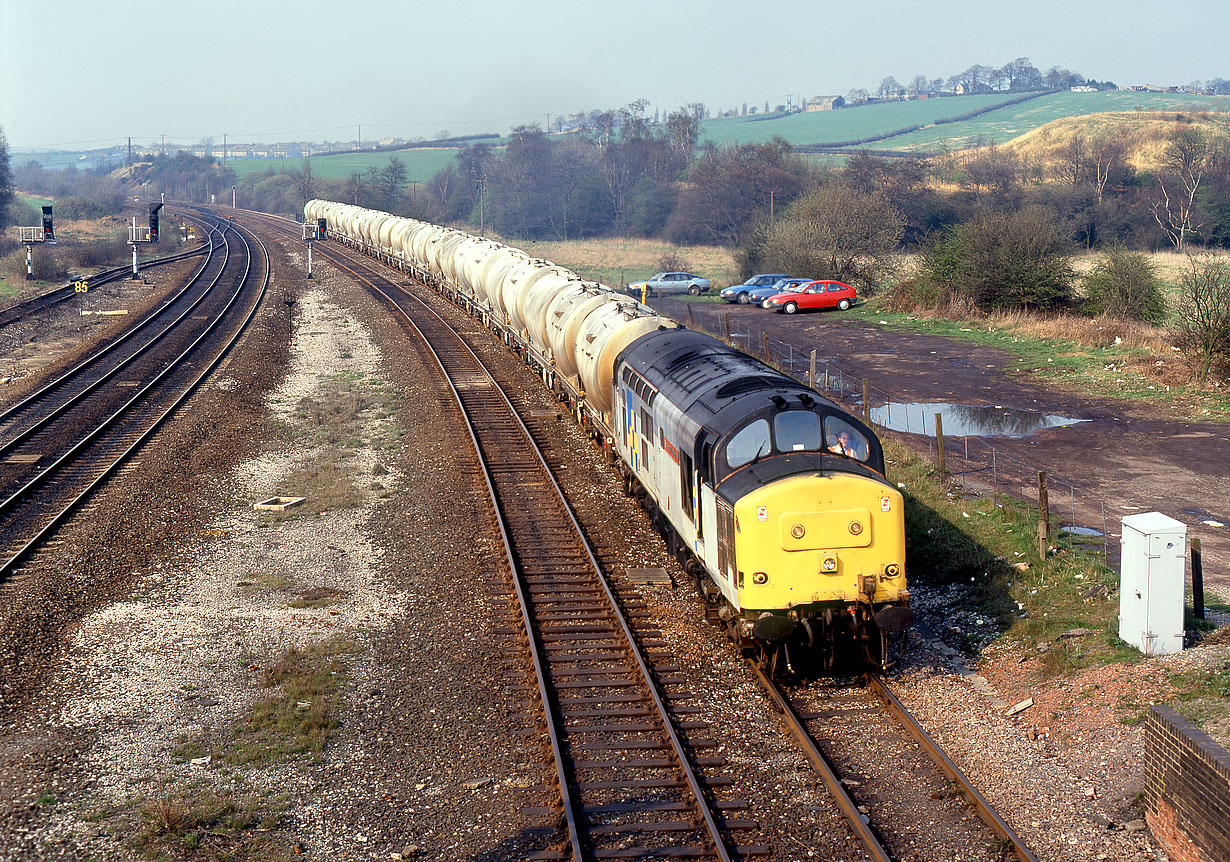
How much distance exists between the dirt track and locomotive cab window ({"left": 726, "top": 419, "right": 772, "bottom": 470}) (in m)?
6.72

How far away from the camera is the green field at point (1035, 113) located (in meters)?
146

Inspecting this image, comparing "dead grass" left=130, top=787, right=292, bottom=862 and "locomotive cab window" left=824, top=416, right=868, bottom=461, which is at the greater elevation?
"locomotive cab window" left=824, top=416, right=868, bottom=461

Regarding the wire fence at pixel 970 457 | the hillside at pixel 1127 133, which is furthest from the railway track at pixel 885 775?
the hillside at pixel 1127 133

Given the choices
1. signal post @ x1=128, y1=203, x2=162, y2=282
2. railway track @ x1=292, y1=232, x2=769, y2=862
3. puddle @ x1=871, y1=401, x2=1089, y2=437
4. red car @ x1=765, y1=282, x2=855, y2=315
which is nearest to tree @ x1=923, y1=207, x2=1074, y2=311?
red car @ x1=765, y1=282, x2=855, y2=315

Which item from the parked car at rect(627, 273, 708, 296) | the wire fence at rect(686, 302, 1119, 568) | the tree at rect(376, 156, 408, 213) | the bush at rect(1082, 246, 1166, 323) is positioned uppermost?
the tree at rect(376, 156, 408, 213)

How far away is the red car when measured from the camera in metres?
47.0

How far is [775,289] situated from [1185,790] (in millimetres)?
43090

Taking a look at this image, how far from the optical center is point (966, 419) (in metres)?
25.6

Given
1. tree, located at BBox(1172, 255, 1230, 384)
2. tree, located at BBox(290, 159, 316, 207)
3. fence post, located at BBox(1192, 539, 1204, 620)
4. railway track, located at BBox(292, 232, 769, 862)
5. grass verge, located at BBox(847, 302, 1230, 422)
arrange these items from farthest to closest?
tree, located at BBox(290, 159, 316, 207), tree, located at BBox(1172, 255, 1230, 384), grass verge, located at BBox(847, 302, 1230, 422), fence post, located at BBox(1192, 539, 1204, 620), railway track, located at BBox(292, 232, 769, 862)

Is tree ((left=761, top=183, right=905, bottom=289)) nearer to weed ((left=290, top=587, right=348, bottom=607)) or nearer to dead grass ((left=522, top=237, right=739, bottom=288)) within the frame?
dead grass ((left=522, top=237, right=739, bottom=288))

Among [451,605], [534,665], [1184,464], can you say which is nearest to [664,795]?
[534,665]

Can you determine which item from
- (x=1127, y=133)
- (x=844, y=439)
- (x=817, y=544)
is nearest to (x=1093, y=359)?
(x=844, y=439)

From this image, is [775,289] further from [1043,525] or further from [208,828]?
[208,828]

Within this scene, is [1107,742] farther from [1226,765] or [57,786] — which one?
[57,786]
